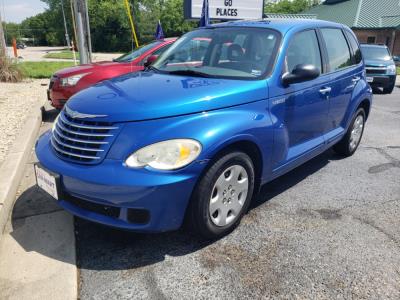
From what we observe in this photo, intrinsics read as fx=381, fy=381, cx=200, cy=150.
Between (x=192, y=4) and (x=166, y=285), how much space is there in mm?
13724

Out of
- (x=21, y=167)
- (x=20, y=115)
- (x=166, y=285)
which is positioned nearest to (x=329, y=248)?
(x=166, y=285)

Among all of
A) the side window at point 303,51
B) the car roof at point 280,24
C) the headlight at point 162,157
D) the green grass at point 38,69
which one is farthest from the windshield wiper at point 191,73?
the green grass at point 38,69

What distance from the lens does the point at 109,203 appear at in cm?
265

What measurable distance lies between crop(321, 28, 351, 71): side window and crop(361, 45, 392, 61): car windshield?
9.13 metres

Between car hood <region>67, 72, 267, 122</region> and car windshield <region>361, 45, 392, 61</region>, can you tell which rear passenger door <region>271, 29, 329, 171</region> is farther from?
car windshield <region>361, 45, 392, 61</region>

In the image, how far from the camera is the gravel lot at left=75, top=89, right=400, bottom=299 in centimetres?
260

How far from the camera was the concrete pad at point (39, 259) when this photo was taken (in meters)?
2.54

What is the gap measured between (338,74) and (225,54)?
5.01ft

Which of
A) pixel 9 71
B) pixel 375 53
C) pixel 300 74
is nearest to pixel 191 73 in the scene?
pixel 300 74

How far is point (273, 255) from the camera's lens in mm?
2979

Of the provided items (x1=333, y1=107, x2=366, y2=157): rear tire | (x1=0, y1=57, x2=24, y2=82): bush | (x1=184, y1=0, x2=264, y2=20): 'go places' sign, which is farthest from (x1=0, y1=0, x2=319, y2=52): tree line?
(x1=333, y1=107, x2=366, y2=157): rear tire

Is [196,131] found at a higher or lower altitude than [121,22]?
higher

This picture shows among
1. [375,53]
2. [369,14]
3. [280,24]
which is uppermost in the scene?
[280,24]

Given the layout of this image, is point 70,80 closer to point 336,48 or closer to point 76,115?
point 76,115
